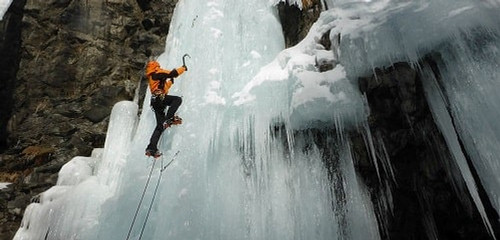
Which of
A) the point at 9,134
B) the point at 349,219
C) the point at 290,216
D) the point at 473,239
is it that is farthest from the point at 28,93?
the point at 473,239

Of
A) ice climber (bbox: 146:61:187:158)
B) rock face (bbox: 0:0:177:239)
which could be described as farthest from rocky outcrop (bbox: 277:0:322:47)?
rock face (bbox: 0:0:177:239)

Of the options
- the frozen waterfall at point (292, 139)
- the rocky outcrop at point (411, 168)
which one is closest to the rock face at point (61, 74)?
the frozen waterfall at point (292, 139)

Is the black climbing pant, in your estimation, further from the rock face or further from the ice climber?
the rock face

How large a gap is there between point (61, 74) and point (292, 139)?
6222 millimetres

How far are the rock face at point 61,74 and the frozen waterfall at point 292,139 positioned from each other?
1826mm

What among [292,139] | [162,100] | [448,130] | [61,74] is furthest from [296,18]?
[61,74]

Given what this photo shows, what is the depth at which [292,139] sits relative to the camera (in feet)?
17.5

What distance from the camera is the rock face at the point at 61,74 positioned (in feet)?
26.9

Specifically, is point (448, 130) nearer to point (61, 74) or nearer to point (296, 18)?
point (296, 18)

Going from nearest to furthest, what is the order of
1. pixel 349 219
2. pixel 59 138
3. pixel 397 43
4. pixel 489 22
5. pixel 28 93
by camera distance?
pixel 489 22 → pixel 397 43 → pixel 349 219 → pixel 59 138 → pixel 28 93

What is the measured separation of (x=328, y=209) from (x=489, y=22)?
270 centimetres

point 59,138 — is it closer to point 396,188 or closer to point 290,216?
point 290,216

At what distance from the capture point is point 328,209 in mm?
4902

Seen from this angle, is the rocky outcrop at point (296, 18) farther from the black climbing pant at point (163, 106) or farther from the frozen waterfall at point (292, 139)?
the black climbing pant at point (163, 106)
